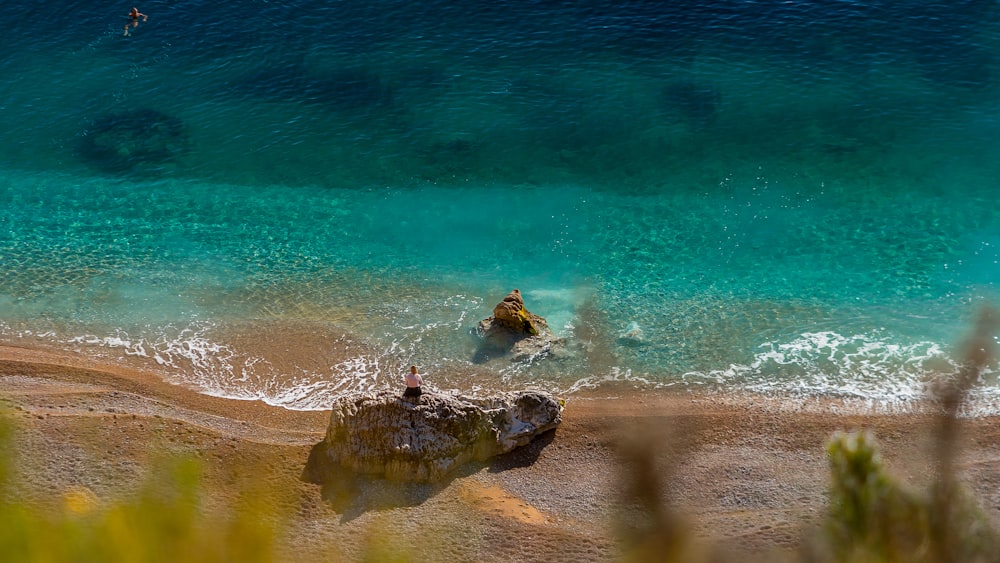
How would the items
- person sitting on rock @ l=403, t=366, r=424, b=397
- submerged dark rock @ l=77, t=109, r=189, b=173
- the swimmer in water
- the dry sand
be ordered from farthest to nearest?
the swimmer in water < submerged dark rock @ l=77, t=109, r=189, b=173 < person sitting on rock @ l=403, t=366, r=424, b=397 < the dry sand

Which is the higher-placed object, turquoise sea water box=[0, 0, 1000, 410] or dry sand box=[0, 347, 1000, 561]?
turquoise sea water box=[0, 0, 1000, 410]

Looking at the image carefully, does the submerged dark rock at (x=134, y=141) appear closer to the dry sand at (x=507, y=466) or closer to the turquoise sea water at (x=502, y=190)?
the turquoise sea water at (x=502, y=190)

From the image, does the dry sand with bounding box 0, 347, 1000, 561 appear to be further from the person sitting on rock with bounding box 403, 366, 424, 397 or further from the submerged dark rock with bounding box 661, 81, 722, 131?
the submerged dark rock with bounding box 661, 81, 722, 131

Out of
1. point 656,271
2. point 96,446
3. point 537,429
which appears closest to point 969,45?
point 656,271

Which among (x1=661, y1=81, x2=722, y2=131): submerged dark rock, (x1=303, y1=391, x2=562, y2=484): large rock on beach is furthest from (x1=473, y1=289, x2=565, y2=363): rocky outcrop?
(x1=661, y1=81, x2=722, y2=131): submerged dark rock

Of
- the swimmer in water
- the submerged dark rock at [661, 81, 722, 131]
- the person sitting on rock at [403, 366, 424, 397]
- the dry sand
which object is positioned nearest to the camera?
the dry sand

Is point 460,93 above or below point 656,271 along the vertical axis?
above

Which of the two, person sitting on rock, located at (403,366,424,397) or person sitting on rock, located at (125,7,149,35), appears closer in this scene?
person sitting on rock, located at (403,366,424,397)

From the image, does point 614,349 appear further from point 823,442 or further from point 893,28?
point 893,28
